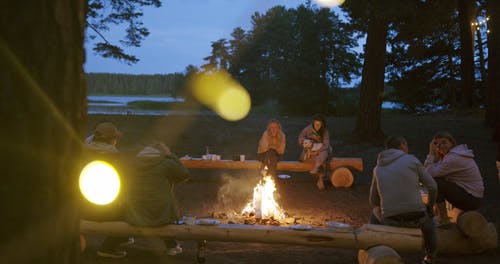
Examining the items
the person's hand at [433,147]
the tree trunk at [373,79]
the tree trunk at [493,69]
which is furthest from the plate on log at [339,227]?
the tree trunk at [493,69]

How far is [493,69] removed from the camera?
633 inches

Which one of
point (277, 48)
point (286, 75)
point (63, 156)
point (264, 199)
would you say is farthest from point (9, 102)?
point (277, 48)

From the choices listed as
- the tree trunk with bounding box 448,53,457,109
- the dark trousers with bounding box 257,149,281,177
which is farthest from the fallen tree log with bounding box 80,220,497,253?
the tree trunk with bounding box 448,53,457,109

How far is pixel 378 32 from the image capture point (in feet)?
44.4

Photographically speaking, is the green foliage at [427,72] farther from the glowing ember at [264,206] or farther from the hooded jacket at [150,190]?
the hooded jacket at [150,190]

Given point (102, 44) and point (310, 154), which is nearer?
point (310, 154)

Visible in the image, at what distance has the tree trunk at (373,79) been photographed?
13578 mm

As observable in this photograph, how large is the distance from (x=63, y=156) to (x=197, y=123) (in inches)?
712

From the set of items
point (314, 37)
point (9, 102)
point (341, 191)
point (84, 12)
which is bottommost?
point (341, 191)

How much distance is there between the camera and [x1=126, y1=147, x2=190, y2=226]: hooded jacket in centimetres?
518

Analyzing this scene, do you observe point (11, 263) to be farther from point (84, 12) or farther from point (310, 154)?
point (310, 154)

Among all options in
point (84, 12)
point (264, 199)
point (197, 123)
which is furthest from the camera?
point (197, 123)

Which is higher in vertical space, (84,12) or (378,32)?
(378,32)

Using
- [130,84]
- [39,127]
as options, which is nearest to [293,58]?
[39,127]
